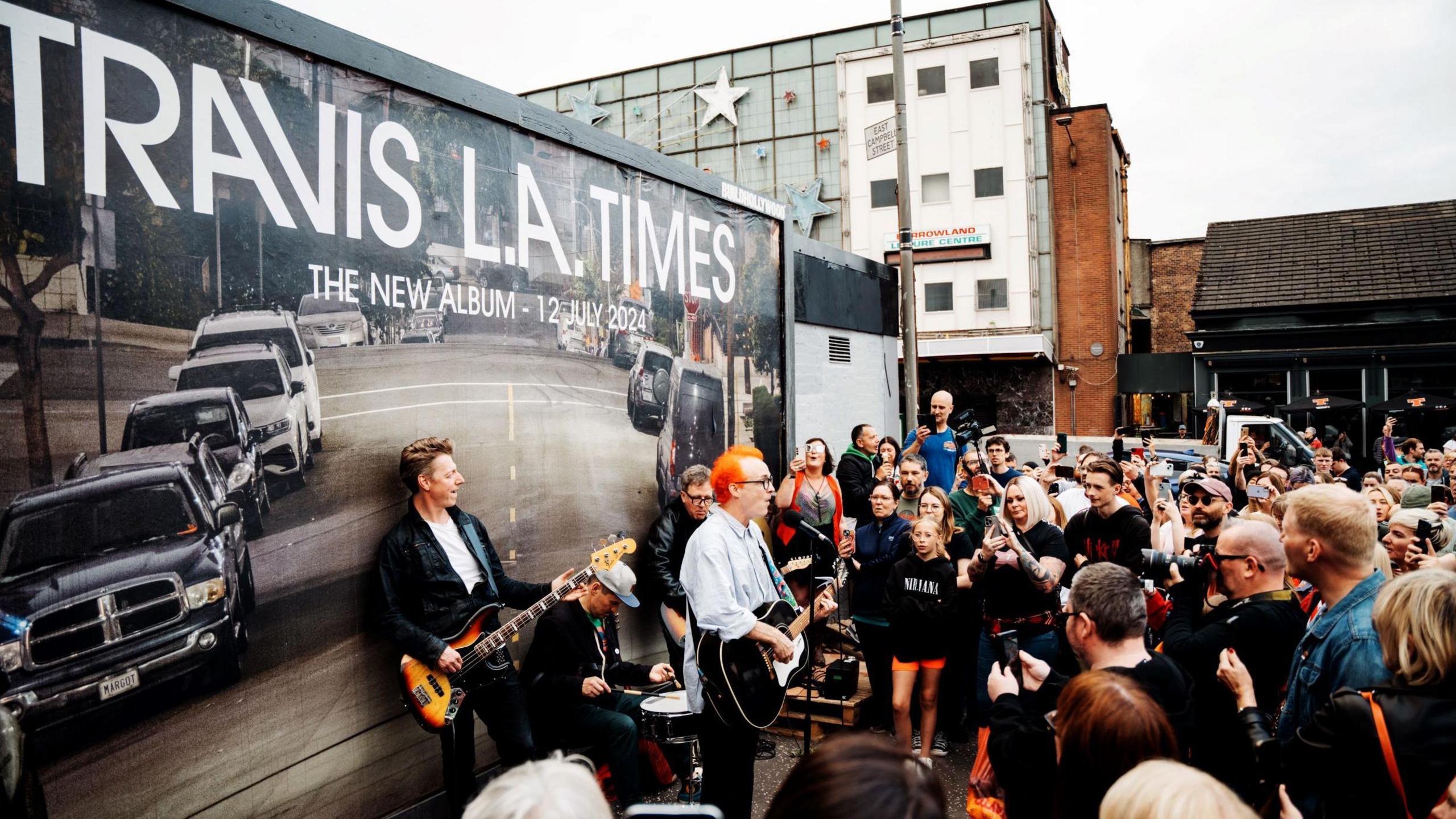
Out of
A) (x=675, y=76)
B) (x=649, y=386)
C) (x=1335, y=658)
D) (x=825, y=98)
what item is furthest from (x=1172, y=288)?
(x=1335, y=658)

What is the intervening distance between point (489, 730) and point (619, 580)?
41.2 inches

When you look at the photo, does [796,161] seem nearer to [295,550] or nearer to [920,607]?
[920,607]

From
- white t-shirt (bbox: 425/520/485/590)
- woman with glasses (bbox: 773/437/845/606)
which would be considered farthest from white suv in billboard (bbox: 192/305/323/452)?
woman with glasses (bbox: 773/437/845/606)

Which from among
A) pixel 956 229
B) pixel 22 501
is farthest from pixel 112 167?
pixel 956 229

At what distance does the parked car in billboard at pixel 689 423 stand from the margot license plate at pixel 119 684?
12.5 feet

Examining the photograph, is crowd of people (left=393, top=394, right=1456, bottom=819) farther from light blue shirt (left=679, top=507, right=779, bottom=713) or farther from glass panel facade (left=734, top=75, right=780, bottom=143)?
glass panel facade (left=734, top=75, right=780, bottom=143)

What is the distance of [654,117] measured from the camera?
3350cm

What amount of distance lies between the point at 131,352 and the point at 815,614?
138 inches

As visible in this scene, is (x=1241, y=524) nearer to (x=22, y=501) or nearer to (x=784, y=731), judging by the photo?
(x=784, y=731)

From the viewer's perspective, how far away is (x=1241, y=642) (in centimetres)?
353

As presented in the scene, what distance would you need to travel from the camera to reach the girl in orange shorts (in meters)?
5.67

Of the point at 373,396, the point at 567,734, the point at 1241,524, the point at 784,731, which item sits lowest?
the point at 784,731

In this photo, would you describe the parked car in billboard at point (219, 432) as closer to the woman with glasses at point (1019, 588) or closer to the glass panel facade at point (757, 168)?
the woman with glasses at point (1019, 588)

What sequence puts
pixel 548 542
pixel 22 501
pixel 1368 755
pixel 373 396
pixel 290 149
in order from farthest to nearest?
pixel 548 542 < pixel 373 396 < pixel 290 149 < pixel 22 501 < pixel 1368 755
